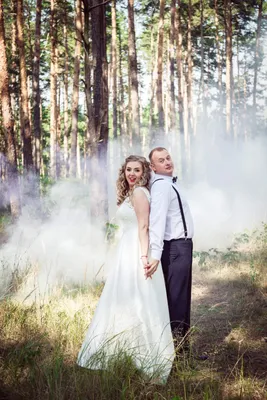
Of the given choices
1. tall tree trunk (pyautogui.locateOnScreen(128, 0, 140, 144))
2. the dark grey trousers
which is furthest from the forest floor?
tall tree trunk (pyautogui.locateOnScreen(128, 0, 140, 144))

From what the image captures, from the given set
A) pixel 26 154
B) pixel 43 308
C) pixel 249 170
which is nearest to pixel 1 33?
pixel 26 154

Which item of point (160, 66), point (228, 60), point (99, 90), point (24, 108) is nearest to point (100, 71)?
point (99, 90)

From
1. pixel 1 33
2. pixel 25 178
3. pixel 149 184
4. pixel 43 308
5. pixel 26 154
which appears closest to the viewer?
pixel 149 184

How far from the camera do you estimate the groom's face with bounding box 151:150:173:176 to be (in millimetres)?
4094

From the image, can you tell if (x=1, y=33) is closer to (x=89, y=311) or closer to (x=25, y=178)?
(x=25, y=178)

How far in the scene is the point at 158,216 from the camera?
3.83m

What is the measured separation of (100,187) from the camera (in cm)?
836

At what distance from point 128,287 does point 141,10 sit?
27.8m

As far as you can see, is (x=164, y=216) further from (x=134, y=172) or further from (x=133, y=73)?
(x=133, y=73)

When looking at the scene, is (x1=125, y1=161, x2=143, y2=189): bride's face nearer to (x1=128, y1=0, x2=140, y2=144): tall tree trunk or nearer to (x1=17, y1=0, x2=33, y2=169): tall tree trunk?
(x1=17, y1=0, x2=33, y2=169): tall tree trunk

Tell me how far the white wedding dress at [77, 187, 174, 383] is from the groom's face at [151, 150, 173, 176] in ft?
0.98

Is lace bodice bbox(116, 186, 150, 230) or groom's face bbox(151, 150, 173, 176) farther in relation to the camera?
groom's face bbox(151, 150, 173, 176)

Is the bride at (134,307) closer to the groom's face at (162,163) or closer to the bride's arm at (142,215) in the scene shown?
the bride's arm at (142,215)

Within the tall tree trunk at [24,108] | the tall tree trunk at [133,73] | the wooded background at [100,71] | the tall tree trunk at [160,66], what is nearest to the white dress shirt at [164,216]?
the wooded background at [100,71]
